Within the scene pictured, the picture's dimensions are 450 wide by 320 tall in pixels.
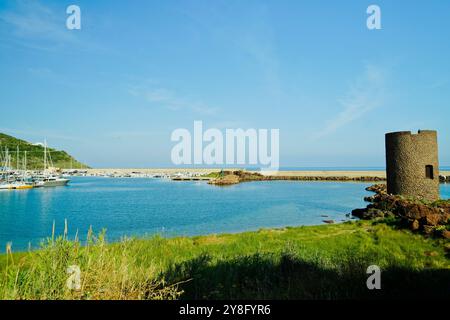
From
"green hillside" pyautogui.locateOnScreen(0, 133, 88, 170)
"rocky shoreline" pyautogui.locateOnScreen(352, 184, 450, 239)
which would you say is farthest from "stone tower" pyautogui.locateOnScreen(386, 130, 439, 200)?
"green hillside" pyautogui.locateOnScreen(0, 133, 88, 170)

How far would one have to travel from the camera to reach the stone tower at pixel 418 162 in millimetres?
18688

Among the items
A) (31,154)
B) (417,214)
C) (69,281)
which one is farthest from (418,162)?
(31,154)

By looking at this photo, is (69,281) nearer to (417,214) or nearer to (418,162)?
(417,214)

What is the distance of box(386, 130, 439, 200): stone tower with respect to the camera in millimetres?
18688

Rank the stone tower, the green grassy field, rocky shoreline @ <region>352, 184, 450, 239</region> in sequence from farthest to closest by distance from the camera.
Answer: the stone tower < rocky shoreline @ <region>352, 184, 450, 239</region> < the green grassy field

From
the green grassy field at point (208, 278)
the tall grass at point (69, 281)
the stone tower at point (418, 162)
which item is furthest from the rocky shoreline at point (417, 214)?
the tall grass at point (69, 281)

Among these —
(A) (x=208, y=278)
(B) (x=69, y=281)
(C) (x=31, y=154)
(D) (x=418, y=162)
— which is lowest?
(A) (x=208, y=278)

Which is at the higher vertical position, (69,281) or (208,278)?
(69,281)

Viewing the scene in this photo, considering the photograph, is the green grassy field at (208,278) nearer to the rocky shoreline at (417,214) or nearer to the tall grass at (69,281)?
the tall grass at (69,281)

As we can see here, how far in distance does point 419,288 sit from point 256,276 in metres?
2.78

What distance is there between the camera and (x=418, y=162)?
61.3ft

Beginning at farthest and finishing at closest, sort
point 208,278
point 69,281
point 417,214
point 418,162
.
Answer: point 418,162 < point 417,214 < point 208,278 < point 69,281

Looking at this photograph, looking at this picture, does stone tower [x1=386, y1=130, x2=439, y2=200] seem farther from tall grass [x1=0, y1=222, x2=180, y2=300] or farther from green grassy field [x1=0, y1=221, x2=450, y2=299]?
tall grass [x1=0, y1=222, x2=180, y2=300]
